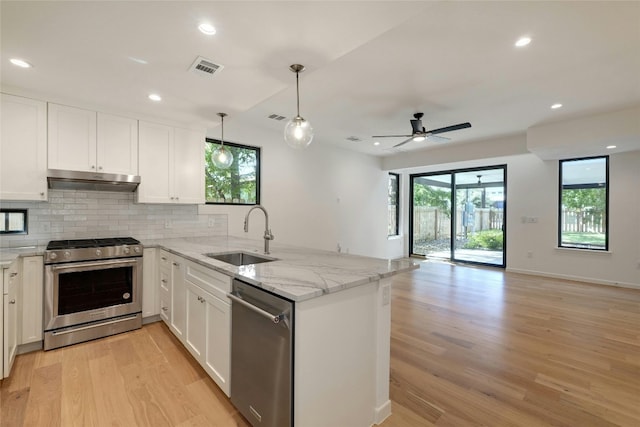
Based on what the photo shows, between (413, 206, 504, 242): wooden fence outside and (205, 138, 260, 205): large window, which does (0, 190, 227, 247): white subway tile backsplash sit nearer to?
(205, 138, 260, 205): large window

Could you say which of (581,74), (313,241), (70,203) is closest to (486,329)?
(581,74)

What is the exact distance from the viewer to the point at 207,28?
72.1 inches

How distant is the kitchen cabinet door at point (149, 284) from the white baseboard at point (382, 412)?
2627 mm

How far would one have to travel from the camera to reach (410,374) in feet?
7.42

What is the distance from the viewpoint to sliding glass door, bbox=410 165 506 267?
650 cm

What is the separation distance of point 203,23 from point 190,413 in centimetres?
249

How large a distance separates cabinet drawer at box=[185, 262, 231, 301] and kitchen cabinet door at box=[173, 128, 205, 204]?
149 cm

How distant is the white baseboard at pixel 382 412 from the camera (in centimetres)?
175

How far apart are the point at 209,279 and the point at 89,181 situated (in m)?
1.97

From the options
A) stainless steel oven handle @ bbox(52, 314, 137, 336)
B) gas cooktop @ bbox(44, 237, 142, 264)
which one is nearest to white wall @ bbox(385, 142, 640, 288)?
gas cooktop @ bbox(44, 237, 142, 264)

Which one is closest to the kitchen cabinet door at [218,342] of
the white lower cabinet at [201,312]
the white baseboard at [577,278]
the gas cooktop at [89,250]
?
the white lower cabinet at [201,312]

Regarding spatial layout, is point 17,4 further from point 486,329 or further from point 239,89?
point 486,329

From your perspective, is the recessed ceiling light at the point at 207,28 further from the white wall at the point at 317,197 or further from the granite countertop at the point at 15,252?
the white wall at the point at 317,197

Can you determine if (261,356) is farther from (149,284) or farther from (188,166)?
(188,166)
